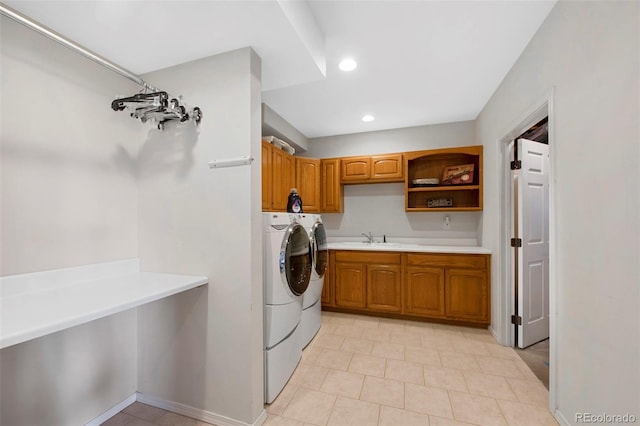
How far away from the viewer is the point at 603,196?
1.22 m

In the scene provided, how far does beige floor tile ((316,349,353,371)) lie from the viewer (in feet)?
7.23

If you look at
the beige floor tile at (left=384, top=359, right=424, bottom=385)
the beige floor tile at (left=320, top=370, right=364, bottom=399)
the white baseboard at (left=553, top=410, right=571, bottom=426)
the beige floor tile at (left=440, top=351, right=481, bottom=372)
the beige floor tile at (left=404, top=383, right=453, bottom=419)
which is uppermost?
the white baseboard at (left=553, top=410, right=571, bottom=426)

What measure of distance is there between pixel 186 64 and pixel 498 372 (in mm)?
3410

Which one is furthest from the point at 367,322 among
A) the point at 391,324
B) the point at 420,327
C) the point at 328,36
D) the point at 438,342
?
the point at 328,36

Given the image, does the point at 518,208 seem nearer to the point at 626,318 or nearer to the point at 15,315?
the point at 626,318

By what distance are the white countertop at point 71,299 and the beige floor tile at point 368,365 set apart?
4.89ft

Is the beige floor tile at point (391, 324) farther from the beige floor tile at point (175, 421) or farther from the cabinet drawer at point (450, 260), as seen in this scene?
the beige floor tile at point (175, 421)

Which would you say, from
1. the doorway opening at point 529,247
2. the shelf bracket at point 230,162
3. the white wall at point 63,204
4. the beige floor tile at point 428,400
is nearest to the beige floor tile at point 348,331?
the beige floor tile at point 428,400

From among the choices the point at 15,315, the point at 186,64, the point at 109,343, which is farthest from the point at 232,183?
the point at 109,343

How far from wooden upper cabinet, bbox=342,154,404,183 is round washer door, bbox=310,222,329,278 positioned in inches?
52.9

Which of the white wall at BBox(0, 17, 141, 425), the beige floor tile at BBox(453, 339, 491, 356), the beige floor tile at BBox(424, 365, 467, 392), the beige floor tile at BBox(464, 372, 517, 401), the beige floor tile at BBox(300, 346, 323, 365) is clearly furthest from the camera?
the beige floor tile at BBox(453, 339, 491, 356)

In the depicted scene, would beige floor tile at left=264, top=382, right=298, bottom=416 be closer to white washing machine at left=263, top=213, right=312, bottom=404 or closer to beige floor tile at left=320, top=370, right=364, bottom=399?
white washing machine at left=263, top=213, right=312, bottom=404

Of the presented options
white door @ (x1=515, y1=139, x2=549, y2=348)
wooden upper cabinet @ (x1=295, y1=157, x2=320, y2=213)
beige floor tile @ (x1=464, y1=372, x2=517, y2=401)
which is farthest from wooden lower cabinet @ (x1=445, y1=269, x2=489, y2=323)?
wooden upper cabinet @ (x1=295, y1=157, x2=320, y2=213)

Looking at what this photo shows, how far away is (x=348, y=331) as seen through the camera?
2.89 m
